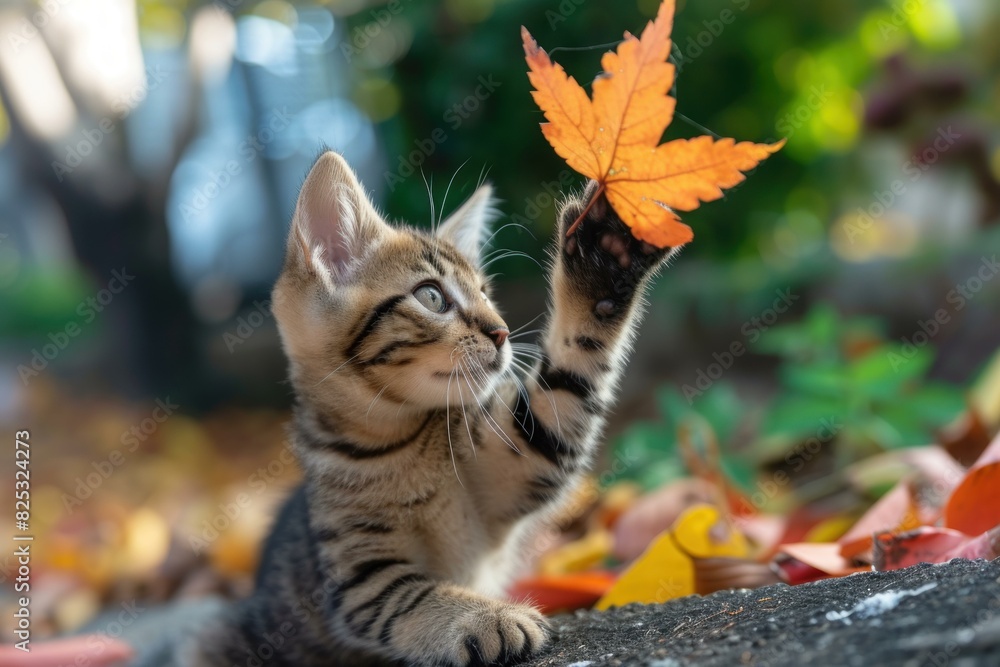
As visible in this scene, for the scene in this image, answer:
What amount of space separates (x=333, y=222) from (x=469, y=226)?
0.36 metres

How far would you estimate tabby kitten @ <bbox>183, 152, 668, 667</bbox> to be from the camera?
1.40m

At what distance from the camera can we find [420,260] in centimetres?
158

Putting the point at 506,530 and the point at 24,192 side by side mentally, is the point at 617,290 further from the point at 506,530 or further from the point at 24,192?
the point at 24,192

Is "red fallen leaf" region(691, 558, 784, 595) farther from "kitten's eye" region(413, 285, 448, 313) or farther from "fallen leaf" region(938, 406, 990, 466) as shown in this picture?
"fallen leaf" region(938, 406, 990, 466)

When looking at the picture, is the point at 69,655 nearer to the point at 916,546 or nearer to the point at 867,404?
the point at 916,546

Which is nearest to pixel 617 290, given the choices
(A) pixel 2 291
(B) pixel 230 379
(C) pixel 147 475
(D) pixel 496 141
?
(D) pixel 496 141

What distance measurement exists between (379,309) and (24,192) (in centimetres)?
460

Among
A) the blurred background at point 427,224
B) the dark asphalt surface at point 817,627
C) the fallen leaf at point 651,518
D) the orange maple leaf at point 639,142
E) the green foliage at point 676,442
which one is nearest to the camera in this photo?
the dark asphalt surface at point 817,627

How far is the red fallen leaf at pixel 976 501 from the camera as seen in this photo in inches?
54.1

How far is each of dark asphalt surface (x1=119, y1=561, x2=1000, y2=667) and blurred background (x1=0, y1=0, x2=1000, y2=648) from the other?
3.62 feet

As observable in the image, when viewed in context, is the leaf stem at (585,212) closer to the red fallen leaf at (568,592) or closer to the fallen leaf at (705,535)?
the fallen leaf at (705,535)

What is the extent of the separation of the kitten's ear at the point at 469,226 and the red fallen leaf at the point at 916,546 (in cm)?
95

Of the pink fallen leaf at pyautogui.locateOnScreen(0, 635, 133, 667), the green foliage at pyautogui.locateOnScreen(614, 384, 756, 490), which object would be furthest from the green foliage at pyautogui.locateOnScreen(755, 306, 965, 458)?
the pink fallen leaf at pyautogui.locateOnScreen(0, 635, 133, 667)

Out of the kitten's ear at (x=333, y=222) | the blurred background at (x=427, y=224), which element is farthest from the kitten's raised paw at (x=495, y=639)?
the blurred background at (x=427, y=224)
